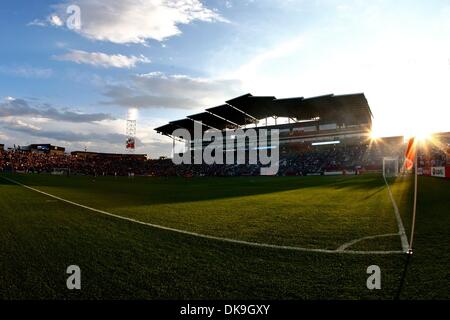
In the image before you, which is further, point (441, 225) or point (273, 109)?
point (273, 109)

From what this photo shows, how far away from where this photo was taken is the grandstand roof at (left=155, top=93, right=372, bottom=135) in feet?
196

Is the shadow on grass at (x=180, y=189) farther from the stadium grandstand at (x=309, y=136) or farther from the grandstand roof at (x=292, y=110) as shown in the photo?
the grandstand roof at (x=292, y=110)

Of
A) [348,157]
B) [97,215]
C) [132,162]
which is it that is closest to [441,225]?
[97,215]

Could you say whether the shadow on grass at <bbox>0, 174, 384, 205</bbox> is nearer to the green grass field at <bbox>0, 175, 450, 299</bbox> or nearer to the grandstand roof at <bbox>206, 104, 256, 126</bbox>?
the green grass field at <bbox>0, 175, 450, 299</bbox>

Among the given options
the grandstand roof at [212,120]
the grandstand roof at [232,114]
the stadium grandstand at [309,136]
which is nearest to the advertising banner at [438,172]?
the stadium grandstand at [309,136]

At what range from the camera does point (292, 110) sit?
67312mm

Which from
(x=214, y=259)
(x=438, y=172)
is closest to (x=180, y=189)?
(x=214, y=259)

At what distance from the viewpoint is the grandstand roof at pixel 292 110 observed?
59594mm

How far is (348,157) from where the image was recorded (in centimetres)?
6347

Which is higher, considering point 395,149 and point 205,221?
point 395,149

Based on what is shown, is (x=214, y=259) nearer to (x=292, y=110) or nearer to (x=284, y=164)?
(x=292, y=110)

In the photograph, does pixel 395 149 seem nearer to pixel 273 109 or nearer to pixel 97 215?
pixel 273 109
